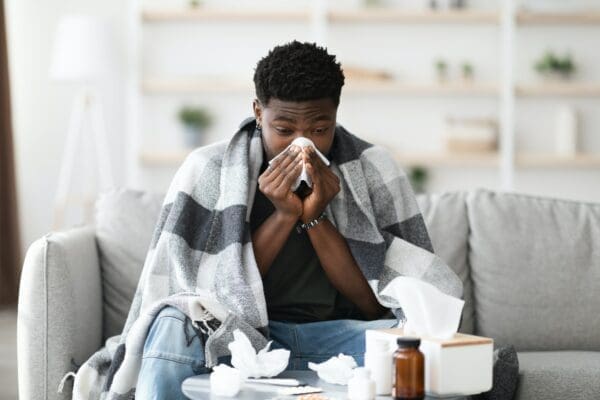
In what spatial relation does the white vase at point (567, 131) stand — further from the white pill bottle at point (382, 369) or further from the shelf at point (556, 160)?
the white pill bottle at point (382, 369)

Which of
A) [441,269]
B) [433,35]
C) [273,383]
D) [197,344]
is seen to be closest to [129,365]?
[197,344]

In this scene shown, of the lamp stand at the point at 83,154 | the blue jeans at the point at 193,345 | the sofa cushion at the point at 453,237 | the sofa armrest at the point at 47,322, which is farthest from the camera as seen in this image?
the lamp stand at the point at 83,154

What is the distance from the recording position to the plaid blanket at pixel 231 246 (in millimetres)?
2033

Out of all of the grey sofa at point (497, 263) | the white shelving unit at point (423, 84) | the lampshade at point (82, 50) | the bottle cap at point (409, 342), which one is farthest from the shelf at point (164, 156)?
the bottle cap at point (409, 342)

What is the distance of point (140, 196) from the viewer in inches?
108

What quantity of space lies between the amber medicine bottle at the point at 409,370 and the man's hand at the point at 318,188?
615mm

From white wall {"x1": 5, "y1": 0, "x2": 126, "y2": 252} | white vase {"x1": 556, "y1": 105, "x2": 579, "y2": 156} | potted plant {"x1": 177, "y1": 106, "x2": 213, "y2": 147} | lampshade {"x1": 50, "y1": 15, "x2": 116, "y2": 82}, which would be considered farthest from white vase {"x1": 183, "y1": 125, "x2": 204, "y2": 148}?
white vase {"x1": 556, "y1": 105, "x2": 579, "y2": 156}

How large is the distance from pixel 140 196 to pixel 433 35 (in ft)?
10.8

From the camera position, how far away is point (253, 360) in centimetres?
184

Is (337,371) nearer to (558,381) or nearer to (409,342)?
(409,342)

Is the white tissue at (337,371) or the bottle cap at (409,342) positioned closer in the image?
the bottle cap at (409,342)

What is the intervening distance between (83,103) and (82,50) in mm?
→ 348

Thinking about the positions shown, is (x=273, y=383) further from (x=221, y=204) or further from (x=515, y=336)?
(x=515, y=336)

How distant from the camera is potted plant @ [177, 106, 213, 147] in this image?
552 centimetres
